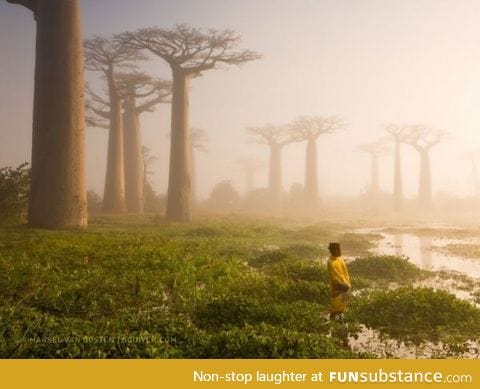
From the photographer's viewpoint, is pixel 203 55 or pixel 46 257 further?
pixel 203 55

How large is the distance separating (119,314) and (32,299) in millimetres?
1482

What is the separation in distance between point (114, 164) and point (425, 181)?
36.7 metres

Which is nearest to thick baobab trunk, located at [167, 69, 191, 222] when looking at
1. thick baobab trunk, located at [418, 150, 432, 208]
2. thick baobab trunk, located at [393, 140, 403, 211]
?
thick baobab trunk, located at [393, 140, 403, 211]

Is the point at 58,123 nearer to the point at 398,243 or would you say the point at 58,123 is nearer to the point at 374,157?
the point at 398,243

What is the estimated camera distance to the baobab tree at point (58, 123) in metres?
14.6

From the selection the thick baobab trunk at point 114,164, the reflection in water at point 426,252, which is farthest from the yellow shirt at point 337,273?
the thick baobab trunk at point 114,164

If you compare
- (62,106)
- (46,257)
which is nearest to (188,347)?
Answer: (46,257)

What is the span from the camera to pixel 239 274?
31.3ft

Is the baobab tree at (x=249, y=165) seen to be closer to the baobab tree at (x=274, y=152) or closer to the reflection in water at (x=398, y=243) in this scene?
the baobab tree at (x=274, y=152)

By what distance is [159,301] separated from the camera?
23.9 feet

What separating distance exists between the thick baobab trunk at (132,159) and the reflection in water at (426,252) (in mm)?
18339

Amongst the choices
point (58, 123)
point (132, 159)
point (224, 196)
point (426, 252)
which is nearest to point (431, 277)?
point (426, 252)

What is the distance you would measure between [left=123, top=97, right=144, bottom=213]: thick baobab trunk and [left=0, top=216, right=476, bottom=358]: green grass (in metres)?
17.3
